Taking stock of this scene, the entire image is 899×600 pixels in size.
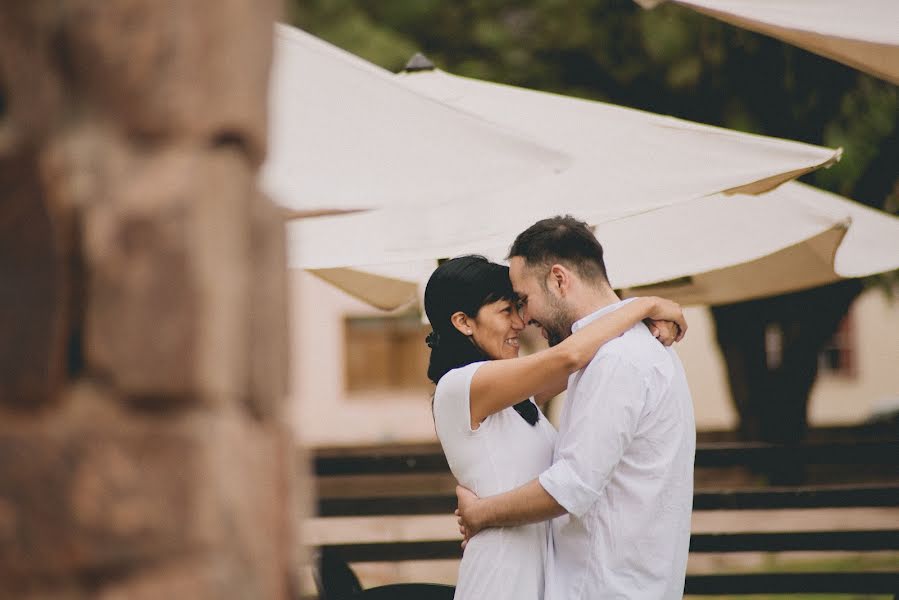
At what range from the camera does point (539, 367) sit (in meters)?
2.71

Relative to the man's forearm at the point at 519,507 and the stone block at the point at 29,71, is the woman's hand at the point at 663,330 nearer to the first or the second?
the man's forearm at the point at 519,507

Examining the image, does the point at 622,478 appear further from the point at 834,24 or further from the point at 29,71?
the point at 29,71

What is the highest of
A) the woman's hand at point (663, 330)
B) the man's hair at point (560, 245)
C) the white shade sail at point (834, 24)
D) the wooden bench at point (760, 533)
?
the white shade sail at point (834, 24)

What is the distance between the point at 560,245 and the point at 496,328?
1.07ft

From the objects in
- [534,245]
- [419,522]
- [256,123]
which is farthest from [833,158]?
[419,522]

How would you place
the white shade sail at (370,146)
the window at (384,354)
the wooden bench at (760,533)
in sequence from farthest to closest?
the window at (384,354) → the wooden bench at (760,533) → the white shade sail at (370,146)

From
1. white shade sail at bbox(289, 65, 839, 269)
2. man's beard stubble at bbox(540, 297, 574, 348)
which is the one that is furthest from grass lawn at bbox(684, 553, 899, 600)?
man's beard stubble at bbox(540, 297, 574, 348)

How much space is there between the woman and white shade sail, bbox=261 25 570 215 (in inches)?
17.5

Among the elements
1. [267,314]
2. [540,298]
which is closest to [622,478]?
[540,298]

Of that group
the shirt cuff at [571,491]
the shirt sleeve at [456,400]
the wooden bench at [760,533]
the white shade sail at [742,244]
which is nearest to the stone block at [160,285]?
the shirt cuff at [571,491]

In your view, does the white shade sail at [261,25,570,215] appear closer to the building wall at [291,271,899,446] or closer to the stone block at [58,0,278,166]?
the stone block at [58,0,278,166]

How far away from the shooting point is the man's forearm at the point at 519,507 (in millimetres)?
2621

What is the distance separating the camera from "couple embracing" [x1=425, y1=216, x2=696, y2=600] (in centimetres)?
263

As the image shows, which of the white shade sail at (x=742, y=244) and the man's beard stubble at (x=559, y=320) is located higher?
the white shade sail at (x=742, y=244)
